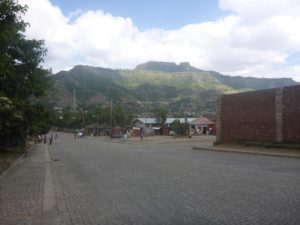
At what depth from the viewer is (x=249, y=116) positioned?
128 ft

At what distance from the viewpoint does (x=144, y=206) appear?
10.6 m

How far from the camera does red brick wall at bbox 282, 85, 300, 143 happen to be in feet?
108

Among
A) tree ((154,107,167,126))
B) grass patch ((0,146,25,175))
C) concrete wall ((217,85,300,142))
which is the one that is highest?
tree ((154,107,167,126))

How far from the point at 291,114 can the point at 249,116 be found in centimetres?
562

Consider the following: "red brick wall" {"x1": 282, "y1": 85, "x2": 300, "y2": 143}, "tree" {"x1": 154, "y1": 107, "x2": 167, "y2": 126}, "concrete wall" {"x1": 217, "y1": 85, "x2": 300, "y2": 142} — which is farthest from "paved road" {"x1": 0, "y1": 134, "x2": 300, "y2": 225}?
"tree" {"x1": 154, "y1": 107, "x2": 167, "y2": 126}

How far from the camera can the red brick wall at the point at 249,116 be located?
36188 millimetres

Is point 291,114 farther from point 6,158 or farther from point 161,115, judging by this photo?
point 161,115

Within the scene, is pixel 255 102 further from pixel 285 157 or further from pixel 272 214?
pixel 272 214

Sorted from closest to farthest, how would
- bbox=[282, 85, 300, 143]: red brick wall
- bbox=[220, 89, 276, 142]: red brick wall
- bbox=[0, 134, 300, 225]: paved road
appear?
bbox=[0, 134, 300, 225]: paved road → bbox=[282, 85, 300, 143]: red brick wall → bbox=[220, 89, 276, 142]: red brick wall

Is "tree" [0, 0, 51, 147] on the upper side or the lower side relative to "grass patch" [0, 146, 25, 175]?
upper

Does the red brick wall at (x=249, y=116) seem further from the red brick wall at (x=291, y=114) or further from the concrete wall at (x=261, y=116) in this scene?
the red brick wall at (x=291, y=114)

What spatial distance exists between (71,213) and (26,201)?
242cm

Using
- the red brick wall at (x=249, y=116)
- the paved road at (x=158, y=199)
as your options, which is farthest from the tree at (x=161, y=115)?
the paved road at (x=158, y=199)

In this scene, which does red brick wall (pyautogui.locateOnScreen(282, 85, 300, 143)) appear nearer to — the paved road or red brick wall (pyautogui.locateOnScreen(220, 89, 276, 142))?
red brick wall (pyautogui.locateOnScreen(220, 89, 276, 142))
